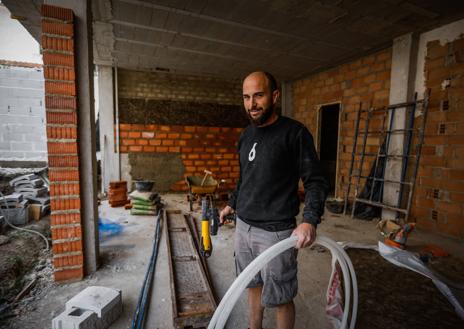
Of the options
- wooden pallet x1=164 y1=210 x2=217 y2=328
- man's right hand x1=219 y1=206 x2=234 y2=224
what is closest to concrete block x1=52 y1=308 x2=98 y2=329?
wooden pallet x1=164 y1=210 x2=217 y2=328

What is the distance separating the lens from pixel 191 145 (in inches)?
238

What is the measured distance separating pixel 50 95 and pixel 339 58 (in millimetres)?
4642

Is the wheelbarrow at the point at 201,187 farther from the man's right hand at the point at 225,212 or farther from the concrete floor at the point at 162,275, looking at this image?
the man's right hand at the point at 225,212

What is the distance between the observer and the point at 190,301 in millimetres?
1859

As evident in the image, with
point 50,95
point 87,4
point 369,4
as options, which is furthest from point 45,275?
point 369,4

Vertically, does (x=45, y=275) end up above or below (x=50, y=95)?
below

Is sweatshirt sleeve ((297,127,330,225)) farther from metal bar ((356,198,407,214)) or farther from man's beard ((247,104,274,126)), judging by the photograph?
metal bar ((356,198,407,214))

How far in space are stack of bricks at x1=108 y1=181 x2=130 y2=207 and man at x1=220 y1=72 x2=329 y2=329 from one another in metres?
3.90

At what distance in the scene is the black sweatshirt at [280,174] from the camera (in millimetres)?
1254

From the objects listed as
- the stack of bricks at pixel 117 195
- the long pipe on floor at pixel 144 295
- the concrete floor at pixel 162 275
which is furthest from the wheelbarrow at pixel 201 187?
the long pipe on floor at pixel 144 295

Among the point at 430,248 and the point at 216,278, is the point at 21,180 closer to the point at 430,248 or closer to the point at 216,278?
the point at 216,278

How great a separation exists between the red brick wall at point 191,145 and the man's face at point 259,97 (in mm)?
→ 4825

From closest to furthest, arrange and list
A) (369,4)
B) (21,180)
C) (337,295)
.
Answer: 1. (337,295)
2. (369,4)
3. (21,180)

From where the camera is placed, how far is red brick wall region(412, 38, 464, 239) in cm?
321
